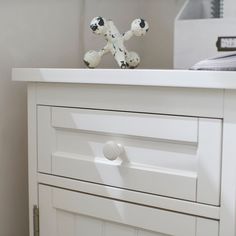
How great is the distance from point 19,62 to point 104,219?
1.53ft

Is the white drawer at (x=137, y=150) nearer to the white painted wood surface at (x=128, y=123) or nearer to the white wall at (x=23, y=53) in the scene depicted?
the white painted wood surface at (x=128, y=123)

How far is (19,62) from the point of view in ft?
3.83

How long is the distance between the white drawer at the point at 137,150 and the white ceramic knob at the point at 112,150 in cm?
2

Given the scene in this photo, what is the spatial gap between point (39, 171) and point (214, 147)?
1.39 ft

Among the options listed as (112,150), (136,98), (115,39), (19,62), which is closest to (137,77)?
(136,98)

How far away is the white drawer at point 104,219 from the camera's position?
85 cm

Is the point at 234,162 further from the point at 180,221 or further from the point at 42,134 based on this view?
the point at 42,134

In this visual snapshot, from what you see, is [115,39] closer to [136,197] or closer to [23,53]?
[23,53]

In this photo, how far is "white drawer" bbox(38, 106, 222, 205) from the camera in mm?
808

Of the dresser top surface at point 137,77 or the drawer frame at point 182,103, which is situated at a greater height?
the dresser top surface at point 137,77

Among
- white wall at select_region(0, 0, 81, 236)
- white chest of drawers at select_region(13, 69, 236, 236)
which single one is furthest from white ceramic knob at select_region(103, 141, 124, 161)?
white wall at select_region(0, 0, 81, 236)

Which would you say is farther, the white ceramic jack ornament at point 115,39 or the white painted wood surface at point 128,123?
the white ceramic jack ornament at point 115,39

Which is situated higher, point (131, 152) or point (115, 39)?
point (115, 39)

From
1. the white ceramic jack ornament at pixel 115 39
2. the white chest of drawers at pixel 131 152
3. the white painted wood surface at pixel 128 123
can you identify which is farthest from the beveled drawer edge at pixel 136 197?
the white ceramic jack ornament at pixel 115 39
